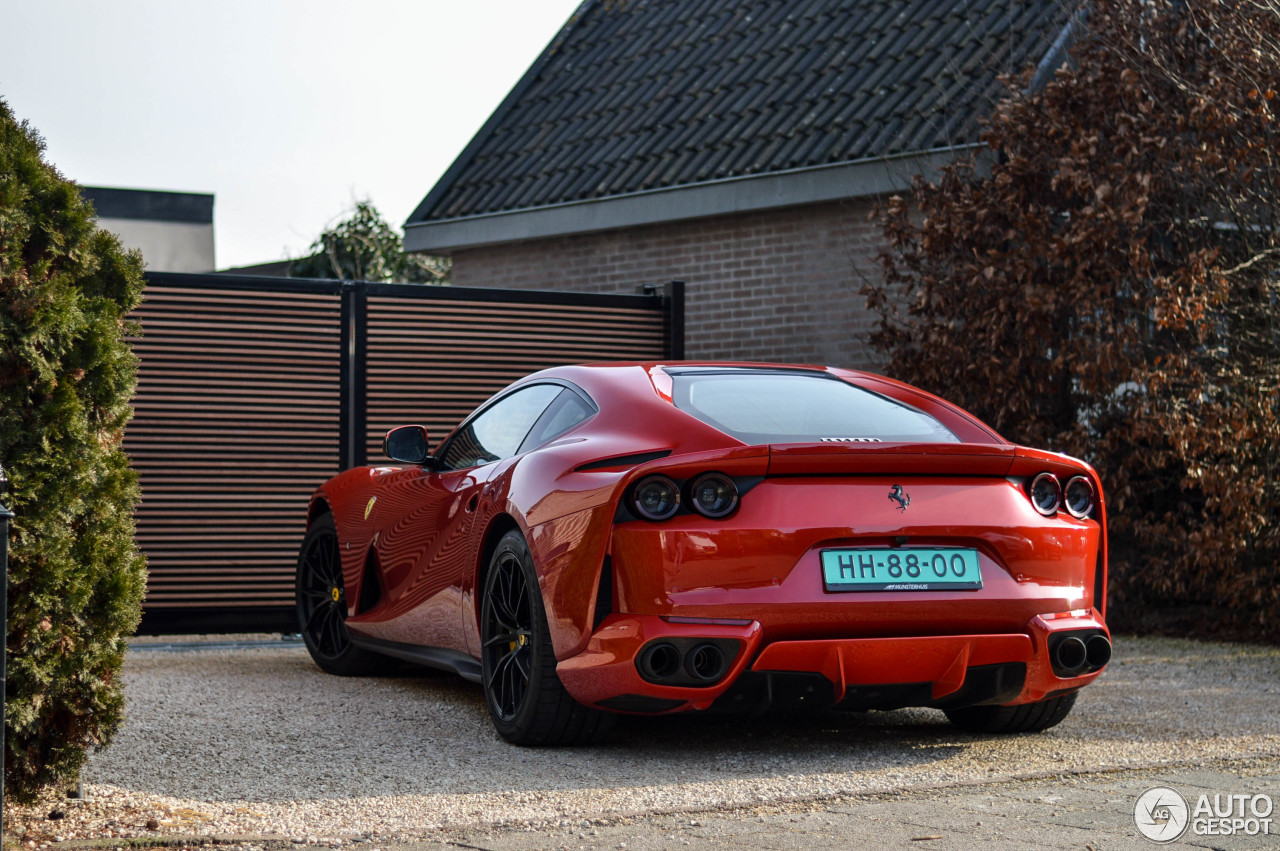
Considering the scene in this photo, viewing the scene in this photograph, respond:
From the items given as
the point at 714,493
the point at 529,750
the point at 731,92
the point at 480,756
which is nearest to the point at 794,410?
the point at 714,493

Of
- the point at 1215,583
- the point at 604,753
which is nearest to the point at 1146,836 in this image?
the point at 604,753

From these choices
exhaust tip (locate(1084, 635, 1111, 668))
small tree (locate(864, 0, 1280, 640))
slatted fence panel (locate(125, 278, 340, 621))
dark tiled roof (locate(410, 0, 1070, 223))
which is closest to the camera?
exhaust tip (locate(1084, 635, 1111, 668))

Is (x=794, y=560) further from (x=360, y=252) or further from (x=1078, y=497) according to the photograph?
(x=360, y=252)

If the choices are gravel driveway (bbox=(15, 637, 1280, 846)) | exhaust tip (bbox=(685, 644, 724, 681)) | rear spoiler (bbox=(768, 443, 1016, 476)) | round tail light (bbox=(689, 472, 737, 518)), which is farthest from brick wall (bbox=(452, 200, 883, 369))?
exhaust tip (bbox=(685, 644, 724, 681))

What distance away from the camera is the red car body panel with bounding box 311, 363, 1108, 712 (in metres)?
4.77

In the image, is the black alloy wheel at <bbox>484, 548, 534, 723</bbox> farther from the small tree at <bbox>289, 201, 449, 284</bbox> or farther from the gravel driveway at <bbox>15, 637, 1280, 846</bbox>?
the small tree at <bbox>289, 201, 449, 284</bbox>

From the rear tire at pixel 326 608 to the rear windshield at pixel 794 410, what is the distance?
258 centimetres

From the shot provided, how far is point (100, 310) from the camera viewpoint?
14.0 feet

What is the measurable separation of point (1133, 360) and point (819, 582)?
5121 millimetres

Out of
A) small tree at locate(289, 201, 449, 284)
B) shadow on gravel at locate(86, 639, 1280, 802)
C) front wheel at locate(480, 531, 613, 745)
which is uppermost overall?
small tree at locate(289, 201, 449, 284)

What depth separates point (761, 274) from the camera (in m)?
12.4

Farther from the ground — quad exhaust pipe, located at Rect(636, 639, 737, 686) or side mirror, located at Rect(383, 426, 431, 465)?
side mirror, located at Rect(383, 426, 431, 465)

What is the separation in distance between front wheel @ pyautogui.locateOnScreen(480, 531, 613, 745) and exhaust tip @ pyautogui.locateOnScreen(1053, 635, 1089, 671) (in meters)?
1.56

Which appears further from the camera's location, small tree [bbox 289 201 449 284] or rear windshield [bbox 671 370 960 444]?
small tree [bbox 289 201 449 284]
